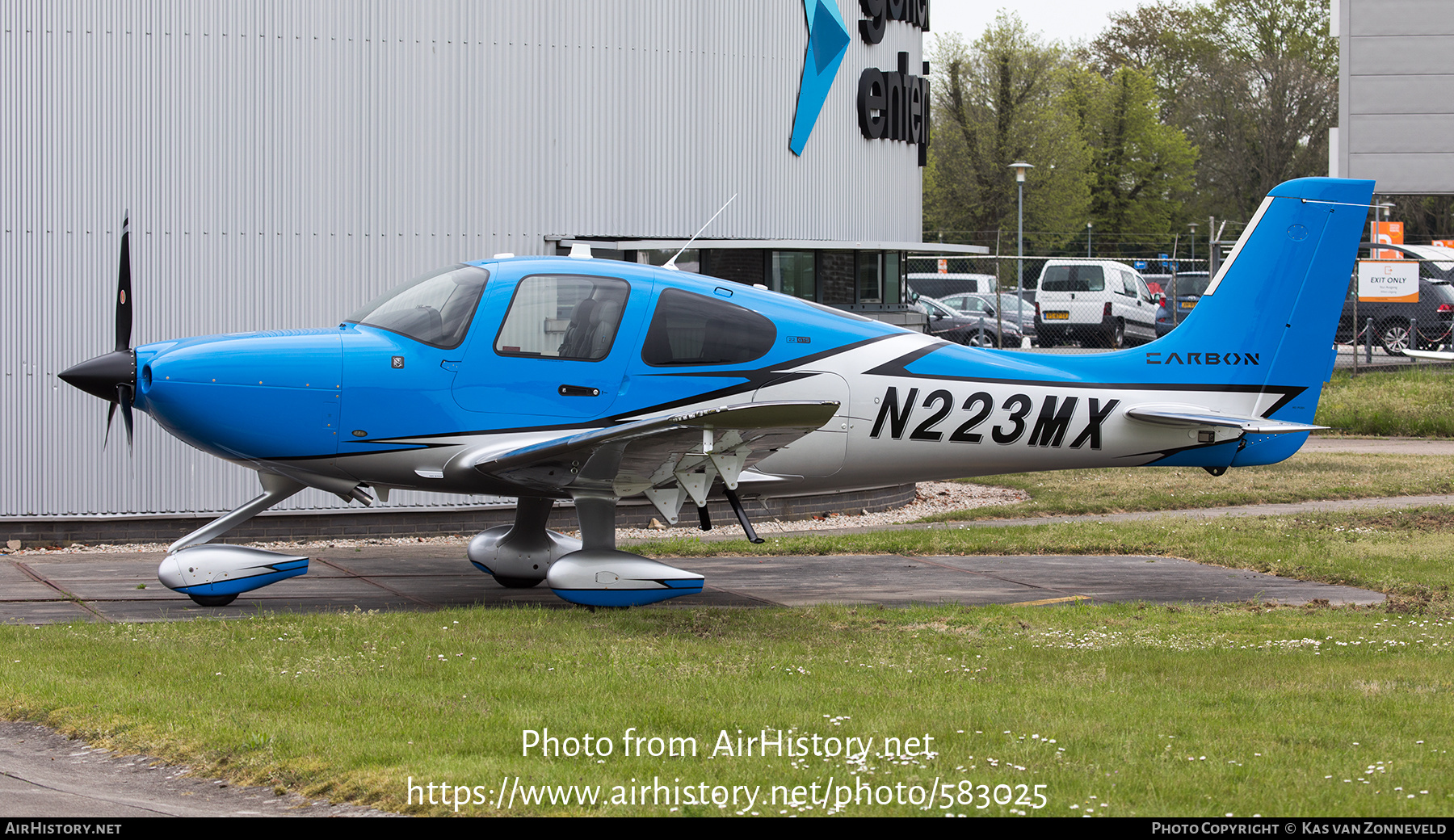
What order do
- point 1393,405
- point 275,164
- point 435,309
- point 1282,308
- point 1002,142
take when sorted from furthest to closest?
point 1002,142
point 1393,405
point 275,164
point 1282,308
point 435,309

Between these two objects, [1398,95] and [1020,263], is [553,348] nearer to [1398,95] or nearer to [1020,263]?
[1020,263]

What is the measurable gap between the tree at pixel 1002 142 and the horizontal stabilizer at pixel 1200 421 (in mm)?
50871

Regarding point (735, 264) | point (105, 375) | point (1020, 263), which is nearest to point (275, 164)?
point (105, 375)

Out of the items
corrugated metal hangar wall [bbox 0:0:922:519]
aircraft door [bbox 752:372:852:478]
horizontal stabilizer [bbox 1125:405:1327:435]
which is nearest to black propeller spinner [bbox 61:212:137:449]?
corrugated metal hangar wall [bbox 0:0:922:519]

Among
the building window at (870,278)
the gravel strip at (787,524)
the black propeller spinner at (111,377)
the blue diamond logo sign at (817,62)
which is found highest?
the blue diamond logo sign at (817,62)

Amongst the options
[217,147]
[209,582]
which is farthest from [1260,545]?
[217,147]

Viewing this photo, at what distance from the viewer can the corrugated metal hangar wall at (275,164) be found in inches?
484

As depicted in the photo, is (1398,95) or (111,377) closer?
(111,377)

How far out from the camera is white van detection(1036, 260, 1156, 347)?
3466 centimetres

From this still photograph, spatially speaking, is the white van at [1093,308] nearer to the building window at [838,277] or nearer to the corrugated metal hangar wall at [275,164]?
the building window at [838,277]

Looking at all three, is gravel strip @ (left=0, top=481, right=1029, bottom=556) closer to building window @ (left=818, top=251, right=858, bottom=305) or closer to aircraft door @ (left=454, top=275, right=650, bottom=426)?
building window @ (left=818, top=251, right=858, bottom=305)

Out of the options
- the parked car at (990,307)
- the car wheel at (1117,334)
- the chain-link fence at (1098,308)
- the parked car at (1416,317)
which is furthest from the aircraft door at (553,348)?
the parked car at (990,307)

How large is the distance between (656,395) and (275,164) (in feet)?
17.2

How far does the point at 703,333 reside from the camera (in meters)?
9.77
